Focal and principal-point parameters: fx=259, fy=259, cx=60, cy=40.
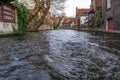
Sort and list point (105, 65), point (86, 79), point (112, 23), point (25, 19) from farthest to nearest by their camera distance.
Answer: point (25, 19)
point (112, 23)
point (105, 65)
point (86, 79)

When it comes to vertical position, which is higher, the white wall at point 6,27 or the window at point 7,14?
the window at point 7,14

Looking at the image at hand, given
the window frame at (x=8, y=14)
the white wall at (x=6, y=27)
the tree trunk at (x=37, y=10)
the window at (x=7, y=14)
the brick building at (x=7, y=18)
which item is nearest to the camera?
the white wall at (x=6, y=27)

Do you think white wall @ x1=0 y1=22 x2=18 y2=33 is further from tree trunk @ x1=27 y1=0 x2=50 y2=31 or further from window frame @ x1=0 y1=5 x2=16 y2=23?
tree trunk @ x1=27 y1=0 x2=50 y2=31

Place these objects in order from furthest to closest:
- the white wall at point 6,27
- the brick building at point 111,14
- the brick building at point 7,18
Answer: the brick building at point 111,14
the brick building at point 7,18
the white wall at point 6,27

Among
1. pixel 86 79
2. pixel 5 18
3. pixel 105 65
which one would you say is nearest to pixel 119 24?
pixel 5 18

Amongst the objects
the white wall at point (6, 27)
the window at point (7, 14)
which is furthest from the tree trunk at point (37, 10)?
the white wall at point (6, 27)

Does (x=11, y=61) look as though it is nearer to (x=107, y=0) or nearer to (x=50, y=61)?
(x=50, y=61)

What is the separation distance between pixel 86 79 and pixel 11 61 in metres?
2.44

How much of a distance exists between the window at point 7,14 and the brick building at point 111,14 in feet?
33.5

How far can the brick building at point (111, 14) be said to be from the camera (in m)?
24.5

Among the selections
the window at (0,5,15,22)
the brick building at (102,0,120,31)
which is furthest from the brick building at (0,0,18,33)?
the brick building at (102,0,120,31)

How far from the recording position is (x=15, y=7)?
28.1m

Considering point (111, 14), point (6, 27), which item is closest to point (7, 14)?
point (6, 27)

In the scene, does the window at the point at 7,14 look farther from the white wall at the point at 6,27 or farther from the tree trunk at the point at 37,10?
the tree trunk at the point at 37,10
